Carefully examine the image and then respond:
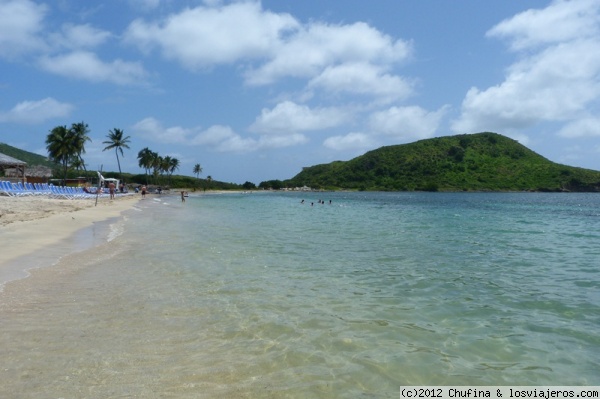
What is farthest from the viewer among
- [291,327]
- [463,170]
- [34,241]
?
[463,170]

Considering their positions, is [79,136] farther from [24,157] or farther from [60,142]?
[24,157]

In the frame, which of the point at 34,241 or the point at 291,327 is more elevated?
the point at 34,241

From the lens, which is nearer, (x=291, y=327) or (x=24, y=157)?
(x=291, y=327)

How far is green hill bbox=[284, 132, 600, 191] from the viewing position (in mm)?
146000

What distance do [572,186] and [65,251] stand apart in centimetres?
16726

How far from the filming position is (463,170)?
15650 centimetres

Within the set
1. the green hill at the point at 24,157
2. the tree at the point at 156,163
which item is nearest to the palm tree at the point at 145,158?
the tree at the point at 156,163

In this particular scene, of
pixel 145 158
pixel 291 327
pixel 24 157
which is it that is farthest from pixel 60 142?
pixel 24 157

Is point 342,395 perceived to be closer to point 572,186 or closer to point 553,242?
point 553,242

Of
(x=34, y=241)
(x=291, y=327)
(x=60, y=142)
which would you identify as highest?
(x=60, y=142)

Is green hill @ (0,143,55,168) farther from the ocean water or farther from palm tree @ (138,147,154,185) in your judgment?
the ocean water

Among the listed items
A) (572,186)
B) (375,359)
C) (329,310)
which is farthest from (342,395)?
(572,186)

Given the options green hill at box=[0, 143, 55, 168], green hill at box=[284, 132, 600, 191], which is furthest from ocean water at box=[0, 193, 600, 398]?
green hill at box=[0, 143, 55, 168]

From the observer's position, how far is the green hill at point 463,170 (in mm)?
146000
